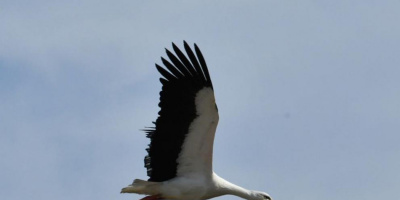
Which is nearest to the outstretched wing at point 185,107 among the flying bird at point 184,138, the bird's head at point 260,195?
the flying bird at point 184,138

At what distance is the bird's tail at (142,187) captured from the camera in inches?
905

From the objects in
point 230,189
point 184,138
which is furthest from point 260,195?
point 184,138

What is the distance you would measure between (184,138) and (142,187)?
1.25 m

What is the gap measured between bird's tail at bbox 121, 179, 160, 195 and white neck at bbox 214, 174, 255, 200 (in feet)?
4.08

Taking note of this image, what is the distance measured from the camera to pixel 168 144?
23.3m

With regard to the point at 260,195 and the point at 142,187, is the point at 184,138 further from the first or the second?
the point at 260,195

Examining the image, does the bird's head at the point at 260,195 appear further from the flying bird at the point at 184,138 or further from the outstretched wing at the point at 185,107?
the outstretched wing at the point at 185,107

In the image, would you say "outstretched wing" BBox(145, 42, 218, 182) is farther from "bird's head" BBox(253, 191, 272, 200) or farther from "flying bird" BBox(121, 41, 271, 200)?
"bird's head" BBox(253, 191, 272, 200)

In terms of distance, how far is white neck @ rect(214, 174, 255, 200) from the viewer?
2384 centimetres

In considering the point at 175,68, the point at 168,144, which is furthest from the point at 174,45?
the point at 168,144

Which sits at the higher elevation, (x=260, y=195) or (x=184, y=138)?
(x=184, y=138)

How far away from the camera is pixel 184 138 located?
2327 cm

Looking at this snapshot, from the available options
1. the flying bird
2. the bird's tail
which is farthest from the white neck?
the bird's tail

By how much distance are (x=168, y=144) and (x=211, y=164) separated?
1004 millimetres
